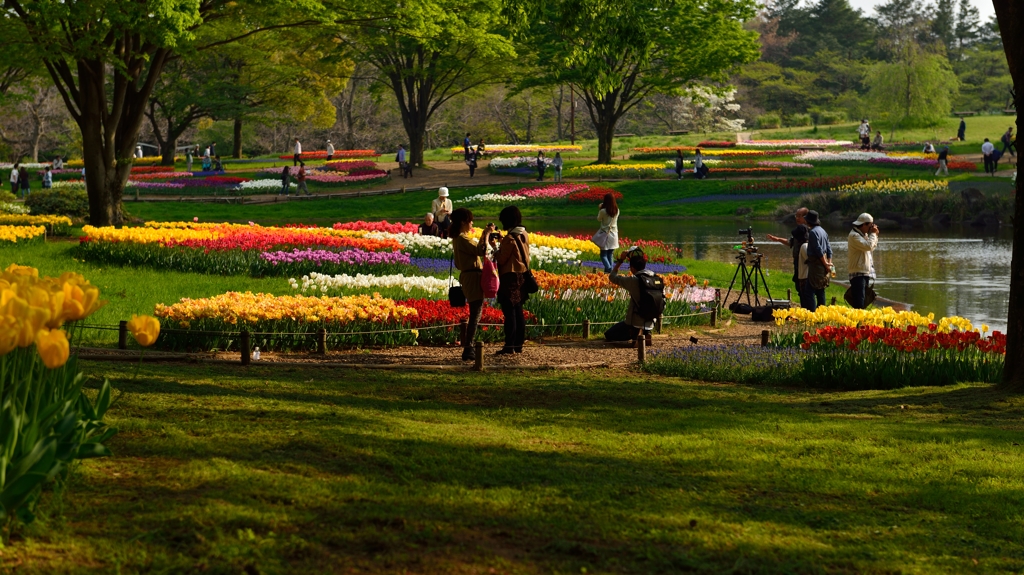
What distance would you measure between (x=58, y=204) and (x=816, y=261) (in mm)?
23035

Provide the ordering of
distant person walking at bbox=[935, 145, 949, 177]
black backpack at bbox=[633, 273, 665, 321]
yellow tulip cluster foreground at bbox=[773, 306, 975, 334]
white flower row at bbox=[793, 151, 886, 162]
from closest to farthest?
yellow tulip cluster foreground at bbox=[773, 306, 975, 334], black backpack at bbox=[633, 273, 665, 321], distant person walking at bbox=[935, 145, 949, 177], white flower row at bbox=[793, 151, 886, 162]

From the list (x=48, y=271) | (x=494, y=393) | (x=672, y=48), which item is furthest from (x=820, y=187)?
(x=494, y=393)

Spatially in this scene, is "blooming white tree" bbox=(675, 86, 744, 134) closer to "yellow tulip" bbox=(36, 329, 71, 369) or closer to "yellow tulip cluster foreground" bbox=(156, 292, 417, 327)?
"yellow tulip cluster foreground" bbox=(156, 292, 417, 327)

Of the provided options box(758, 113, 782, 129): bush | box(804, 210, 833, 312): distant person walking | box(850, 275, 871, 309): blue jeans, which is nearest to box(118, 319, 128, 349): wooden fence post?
box(804, 210, 833, 312): distant person walking

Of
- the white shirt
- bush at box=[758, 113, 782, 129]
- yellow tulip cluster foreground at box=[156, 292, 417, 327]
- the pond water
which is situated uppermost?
bush at box=[758, 113, 782, 129]

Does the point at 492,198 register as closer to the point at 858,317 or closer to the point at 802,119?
the point at 858,317

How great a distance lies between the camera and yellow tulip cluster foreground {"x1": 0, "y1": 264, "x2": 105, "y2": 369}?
146 inches

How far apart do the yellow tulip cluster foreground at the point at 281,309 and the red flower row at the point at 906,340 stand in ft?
16.2

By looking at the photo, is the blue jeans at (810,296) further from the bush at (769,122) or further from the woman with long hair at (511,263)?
the bush at (769,122)

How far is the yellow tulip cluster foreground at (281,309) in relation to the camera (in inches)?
460

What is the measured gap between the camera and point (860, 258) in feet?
48.1

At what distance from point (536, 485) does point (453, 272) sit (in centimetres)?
1290

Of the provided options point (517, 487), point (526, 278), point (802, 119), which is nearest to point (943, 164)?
point (802, 119)

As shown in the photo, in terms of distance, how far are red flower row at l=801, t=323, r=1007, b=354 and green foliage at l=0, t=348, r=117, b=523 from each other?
8.02 m
